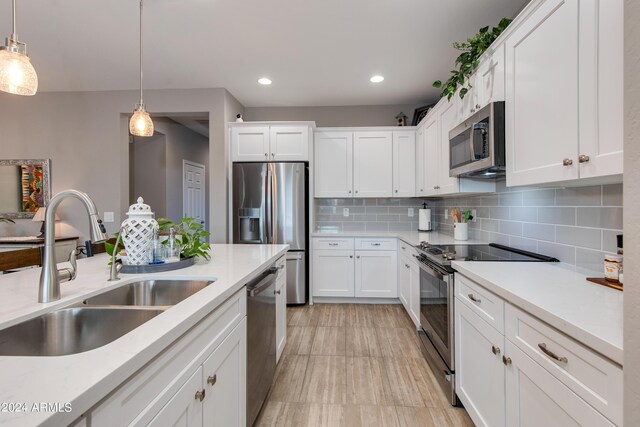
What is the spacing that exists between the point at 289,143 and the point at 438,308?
2530mm

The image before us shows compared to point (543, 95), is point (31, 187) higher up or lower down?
lower down

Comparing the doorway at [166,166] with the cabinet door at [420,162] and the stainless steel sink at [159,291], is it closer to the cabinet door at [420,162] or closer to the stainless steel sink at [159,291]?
the cabinet door at [420,162]

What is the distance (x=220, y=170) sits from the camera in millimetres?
3619

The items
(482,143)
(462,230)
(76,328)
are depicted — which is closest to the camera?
(76,328)

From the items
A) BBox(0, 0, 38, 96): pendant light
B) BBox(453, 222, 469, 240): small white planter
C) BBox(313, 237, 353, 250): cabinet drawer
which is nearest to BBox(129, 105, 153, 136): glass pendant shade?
BBox(0, 0, 38, 96): pendant light

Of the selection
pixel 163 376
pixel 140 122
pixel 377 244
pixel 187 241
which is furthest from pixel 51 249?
pixel 377 244

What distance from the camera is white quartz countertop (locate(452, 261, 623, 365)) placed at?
0.79 meters

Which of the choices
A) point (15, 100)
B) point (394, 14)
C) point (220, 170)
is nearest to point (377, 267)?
point (220, 170)

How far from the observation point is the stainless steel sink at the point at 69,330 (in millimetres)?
825

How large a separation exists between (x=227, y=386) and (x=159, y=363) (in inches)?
21.5

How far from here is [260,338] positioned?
163 cm

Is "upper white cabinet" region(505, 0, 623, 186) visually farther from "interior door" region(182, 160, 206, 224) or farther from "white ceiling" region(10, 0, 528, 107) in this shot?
"interior door" region(182, 160, 206, 224)

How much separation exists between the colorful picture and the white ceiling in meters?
1.01

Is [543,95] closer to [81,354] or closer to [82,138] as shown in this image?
[81,354]
